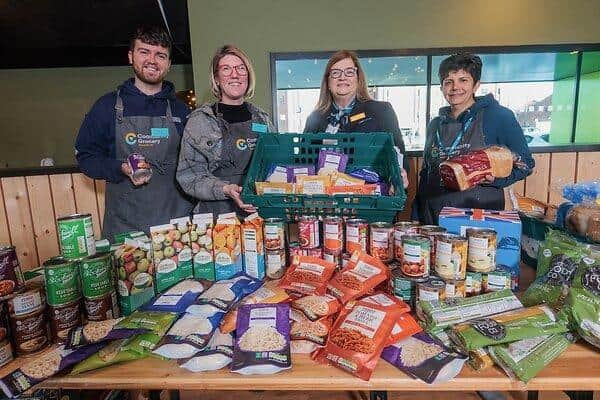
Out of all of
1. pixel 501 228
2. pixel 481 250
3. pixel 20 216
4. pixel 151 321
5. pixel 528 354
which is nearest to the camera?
pixel 528 354

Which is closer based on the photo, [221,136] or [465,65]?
[221,136]

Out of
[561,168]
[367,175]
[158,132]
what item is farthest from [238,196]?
[561,168]

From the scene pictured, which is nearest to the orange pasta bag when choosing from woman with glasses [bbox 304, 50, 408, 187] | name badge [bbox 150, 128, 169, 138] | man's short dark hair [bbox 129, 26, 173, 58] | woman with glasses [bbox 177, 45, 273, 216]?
woman with glasses [bbox 177, 45, 273, 216]

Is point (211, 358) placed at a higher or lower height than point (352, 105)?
lower

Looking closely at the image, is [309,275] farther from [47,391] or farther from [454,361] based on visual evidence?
[47,391]

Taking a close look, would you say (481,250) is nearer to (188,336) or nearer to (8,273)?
(188,336)

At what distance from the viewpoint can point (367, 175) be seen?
1408 millimetres

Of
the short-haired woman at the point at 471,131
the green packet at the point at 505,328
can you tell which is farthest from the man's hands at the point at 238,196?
the short-haired woman at the point at 471,131

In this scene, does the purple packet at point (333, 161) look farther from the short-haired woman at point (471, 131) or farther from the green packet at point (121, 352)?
the green packet at point (121, 352)

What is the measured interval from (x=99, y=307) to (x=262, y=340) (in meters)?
0.47

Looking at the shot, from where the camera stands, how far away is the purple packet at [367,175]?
1.40 meters

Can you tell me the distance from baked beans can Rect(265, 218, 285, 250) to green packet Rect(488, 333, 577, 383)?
26.3 inches

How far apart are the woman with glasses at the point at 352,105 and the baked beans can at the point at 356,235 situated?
2.19 ft

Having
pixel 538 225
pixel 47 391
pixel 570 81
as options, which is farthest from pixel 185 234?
pixel 570 81
